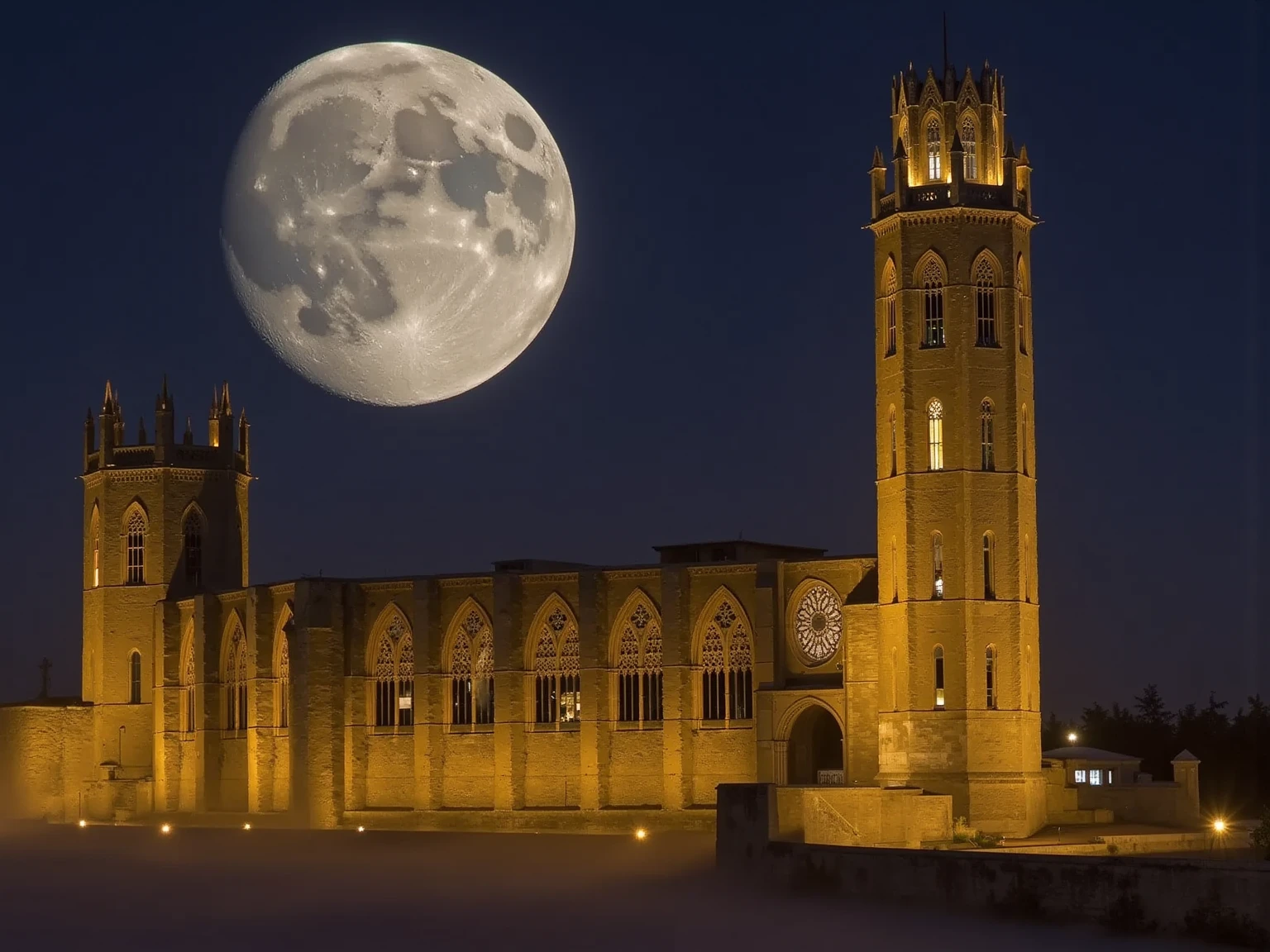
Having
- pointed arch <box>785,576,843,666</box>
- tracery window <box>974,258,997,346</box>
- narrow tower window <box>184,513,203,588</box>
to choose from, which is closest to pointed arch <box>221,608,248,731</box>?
narrow tower window <box>184,513,203,588</box>

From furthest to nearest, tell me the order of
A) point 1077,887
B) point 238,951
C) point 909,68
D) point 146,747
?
1. point 146,747
2. point 909,68
3. point 238,951
4. point 1077,887

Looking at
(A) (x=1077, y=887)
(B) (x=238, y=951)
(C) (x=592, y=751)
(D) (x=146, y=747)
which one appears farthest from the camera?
(D) (x=146, y=747)

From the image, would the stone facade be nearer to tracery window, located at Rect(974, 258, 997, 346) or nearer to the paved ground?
tracery window, located at Rect(974, 258, 997, 346)

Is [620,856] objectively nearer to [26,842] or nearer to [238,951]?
[238,951]

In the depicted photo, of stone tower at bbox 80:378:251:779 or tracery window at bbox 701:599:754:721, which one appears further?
stone tower at bbox 80:378:251:779

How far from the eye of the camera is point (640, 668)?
78375mm

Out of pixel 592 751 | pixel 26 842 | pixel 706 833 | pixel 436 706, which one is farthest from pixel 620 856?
pixel 26 842

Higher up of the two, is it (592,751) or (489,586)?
(489,586)

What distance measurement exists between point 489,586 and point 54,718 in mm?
21408

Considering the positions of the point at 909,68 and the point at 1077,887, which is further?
the point at 909,68

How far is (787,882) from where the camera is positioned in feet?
188

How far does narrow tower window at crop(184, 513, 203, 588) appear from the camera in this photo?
93000mm

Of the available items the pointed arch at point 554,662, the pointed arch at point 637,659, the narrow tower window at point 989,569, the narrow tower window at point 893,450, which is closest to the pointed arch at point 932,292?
the narrow tower window at point 893,450

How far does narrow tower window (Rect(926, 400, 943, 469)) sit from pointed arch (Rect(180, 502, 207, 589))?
35081 millimetres
